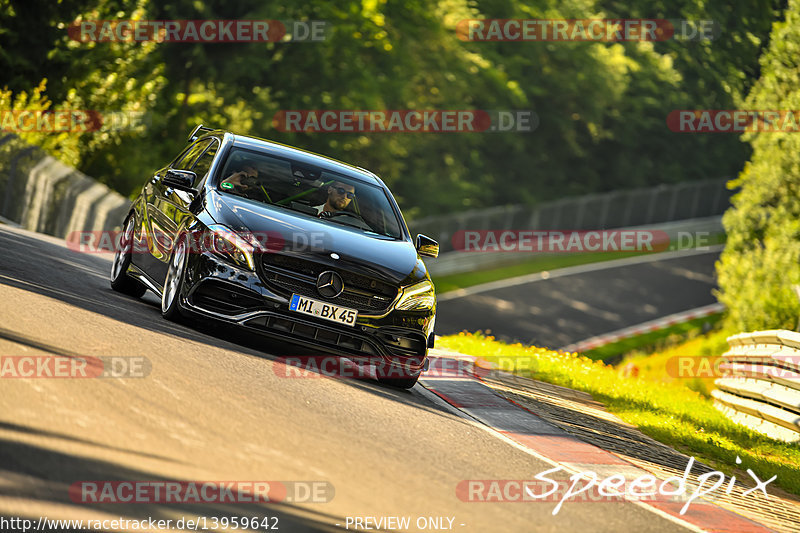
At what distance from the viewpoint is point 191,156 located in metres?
11.9

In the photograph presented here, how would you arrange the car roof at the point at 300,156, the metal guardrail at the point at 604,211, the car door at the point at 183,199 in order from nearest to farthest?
the car door at the point at 183,199
the car roof at the point at 300,156
the metal guardrail at the point at 604,211

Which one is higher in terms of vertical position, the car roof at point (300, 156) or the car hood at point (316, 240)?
the car roof at point (300, 156)

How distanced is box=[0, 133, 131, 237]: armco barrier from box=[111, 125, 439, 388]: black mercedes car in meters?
10.4

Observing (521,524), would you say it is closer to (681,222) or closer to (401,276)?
(401,276)

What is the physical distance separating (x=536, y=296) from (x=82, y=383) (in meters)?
34.5

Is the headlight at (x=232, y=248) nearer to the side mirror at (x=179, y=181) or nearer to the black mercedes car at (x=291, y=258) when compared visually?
the black mercedes car at (x=291, y=258)

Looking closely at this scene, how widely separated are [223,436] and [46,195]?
16.2 metres

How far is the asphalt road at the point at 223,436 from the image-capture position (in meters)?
5.51

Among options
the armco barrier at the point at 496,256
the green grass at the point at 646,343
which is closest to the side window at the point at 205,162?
the green grass at the point at 646,343

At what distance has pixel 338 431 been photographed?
747cm

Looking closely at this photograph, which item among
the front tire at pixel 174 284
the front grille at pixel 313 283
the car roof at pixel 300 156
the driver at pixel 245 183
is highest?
the car roof at pixel 300 156

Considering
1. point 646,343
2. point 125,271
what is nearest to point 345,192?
point 125,271

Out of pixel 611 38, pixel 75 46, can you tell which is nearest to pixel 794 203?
pixel 75 46

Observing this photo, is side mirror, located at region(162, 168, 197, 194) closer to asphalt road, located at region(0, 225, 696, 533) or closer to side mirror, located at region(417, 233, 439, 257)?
asphalt road, located at region(0, 225, 696, 533)
